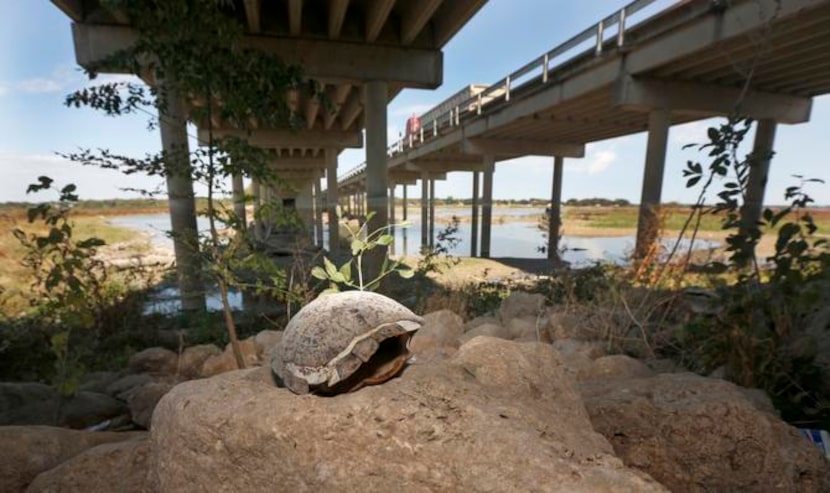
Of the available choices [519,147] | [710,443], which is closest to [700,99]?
[519,147]

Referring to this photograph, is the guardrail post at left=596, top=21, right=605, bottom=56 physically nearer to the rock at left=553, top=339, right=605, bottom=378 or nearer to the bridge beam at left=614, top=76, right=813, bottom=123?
the bridge beam at left=614, top=76, right=813, bottom=123

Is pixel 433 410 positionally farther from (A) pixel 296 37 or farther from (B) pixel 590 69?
(B) pixel 590 69

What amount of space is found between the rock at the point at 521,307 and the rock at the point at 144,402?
12.5ft

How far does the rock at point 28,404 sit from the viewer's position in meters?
3.07

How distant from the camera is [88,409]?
10.7 feet

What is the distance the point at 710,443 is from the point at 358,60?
8684mm

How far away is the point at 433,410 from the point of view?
154 centimetres

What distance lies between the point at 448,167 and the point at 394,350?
25743 mm

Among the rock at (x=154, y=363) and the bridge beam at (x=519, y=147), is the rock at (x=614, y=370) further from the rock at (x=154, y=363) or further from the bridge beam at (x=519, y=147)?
the bridge beam at (x=519, y=147)

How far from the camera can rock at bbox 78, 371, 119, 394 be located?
3.78 meters

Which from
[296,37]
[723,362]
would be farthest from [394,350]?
[296,37]

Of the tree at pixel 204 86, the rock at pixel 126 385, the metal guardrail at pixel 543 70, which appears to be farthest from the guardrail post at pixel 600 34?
the rock at pixel 126 385

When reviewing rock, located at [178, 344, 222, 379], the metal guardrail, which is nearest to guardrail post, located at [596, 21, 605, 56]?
the metal guardrail

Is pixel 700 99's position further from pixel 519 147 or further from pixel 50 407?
pixel 50 407
